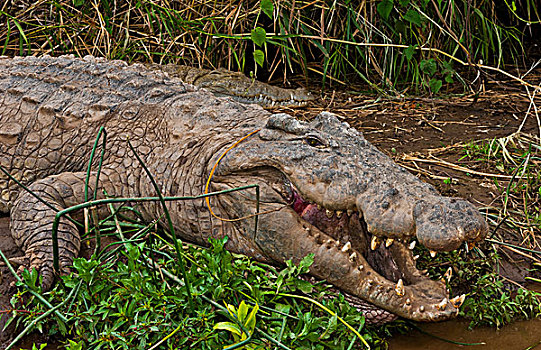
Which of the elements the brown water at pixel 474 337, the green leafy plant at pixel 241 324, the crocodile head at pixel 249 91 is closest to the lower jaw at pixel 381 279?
the brown water at pixel 474 337

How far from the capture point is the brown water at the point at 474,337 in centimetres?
246

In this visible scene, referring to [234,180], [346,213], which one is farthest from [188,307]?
[346,213]

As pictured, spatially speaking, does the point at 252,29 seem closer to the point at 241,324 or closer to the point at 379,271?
the point at 379,271

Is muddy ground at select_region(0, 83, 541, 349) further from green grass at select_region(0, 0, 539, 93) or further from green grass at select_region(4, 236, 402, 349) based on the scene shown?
green grass at select_region(4, 236, 402, 349)

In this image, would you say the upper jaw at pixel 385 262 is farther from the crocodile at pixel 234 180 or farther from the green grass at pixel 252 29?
the green grass at pixel 252 29

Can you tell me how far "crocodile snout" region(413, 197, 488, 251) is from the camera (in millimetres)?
2213

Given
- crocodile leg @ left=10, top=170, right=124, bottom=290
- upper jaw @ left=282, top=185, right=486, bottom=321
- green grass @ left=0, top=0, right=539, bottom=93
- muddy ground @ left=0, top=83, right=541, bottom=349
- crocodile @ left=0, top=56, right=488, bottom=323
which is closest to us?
upper jaw @ left=282, top=185, right=486, bottom=321

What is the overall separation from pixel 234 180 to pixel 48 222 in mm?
948

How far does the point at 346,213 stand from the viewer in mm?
2613

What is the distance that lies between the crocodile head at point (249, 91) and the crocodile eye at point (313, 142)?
2.75m

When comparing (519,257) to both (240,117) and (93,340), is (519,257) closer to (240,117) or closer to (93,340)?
(240,117)

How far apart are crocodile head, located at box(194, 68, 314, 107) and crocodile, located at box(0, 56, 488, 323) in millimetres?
1754

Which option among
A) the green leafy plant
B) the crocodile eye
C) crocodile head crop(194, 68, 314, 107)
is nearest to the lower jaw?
the crocodile eye

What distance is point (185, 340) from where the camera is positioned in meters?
2.19
